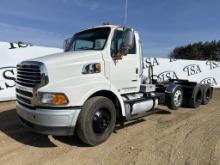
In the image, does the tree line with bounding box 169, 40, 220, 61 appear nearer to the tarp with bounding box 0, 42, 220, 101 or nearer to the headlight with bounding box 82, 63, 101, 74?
the tarp with bounding box 0, 42, 220, 101

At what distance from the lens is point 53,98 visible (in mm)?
4758

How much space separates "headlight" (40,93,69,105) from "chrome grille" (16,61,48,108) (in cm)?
21

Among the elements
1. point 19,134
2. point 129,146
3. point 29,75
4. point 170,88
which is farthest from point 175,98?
point 29,75

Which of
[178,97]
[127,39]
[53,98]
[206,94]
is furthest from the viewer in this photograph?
[206,94]

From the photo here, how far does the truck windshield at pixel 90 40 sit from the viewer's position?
6070 mm

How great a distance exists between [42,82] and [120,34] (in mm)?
2386

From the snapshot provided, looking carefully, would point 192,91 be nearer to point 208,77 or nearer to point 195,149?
point 195,149

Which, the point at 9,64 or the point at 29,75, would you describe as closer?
the point at 29,75

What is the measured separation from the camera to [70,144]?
5527mm

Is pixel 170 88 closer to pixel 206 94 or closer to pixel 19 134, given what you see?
pixel 206 94

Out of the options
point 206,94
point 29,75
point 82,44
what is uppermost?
point 82,44

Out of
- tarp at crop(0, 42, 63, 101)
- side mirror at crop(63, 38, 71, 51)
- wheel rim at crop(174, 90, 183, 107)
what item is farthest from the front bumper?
tarp at crop(0, 42, 63, 101)

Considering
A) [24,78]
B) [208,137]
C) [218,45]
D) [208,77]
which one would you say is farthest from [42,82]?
[218,45]

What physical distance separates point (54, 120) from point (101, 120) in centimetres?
115
